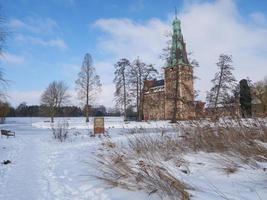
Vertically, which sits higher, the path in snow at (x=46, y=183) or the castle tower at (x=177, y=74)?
the castle tower at (x=177, y=74)

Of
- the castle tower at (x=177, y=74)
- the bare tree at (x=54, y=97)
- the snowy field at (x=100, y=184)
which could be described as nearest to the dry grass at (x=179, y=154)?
the snowy field at (x=100, y=184)

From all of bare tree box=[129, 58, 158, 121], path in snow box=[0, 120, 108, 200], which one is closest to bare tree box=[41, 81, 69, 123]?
bare tree box=[129, 58, 158, 121]

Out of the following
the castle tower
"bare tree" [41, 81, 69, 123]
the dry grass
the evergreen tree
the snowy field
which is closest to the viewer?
the snowy field

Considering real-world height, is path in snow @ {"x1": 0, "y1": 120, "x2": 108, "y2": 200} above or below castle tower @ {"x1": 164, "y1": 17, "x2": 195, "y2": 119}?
below

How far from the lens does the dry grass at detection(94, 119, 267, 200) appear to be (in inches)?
178

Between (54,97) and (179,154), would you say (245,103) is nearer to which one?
(179,154)

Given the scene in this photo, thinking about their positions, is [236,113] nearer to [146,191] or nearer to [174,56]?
[146,191]

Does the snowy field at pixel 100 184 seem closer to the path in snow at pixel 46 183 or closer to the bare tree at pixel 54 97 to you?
the path in snow at pixel 46 183

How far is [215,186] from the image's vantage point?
4371 mm

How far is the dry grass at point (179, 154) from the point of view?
14.9ft

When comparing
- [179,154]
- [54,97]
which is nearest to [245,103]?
[179,154]

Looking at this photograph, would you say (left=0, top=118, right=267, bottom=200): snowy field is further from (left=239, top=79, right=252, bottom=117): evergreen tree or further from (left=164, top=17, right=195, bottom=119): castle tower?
(left=164, top=17, right=195, bottom=119): castle tower

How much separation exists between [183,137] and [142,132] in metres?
1.75

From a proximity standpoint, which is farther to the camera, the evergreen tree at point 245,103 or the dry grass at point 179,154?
the evergreen tree at point 245,103
